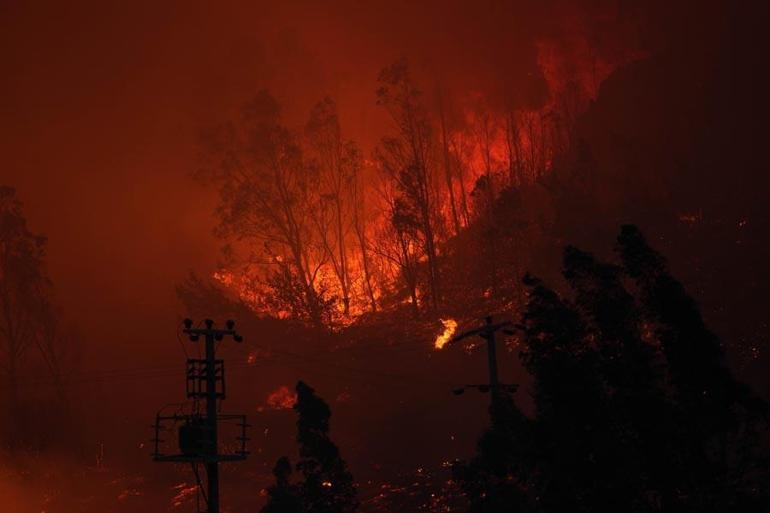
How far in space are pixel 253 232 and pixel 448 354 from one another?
25.0m

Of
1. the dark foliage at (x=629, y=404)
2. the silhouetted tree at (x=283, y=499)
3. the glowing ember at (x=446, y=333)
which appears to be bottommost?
the silhouetted tree at (x=283, y=499)

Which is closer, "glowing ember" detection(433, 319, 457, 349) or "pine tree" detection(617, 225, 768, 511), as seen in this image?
"pine tree" detection(617, 225, 768, 511)

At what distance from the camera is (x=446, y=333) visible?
57.8 m

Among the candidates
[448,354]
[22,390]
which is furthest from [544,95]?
[22,390]

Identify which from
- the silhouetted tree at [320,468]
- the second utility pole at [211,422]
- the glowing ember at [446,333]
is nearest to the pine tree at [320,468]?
the silhouetted tree at [320,468]

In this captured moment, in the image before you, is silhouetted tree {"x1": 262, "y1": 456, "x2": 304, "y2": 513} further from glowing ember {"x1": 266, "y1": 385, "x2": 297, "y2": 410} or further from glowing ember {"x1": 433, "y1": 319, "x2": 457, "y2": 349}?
glowing ember {"x1": 266, "y1": 385, "x2": 297, "y2": 410}

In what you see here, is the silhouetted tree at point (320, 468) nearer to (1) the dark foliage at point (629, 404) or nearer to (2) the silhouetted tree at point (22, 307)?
(1) the dark foliage at point (629, 404)

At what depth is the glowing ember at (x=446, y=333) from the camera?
56509 millimetres

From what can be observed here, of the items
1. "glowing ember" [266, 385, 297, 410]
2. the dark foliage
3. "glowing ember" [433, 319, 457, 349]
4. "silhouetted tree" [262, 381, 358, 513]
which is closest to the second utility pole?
"silhouetted tree" [262, 381, 358, 513]

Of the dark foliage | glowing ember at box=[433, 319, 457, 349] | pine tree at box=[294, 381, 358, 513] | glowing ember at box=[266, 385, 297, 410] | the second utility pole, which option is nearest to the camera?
the dark foliage

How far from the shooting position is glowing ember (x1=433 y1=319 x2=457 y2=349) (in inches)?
2225

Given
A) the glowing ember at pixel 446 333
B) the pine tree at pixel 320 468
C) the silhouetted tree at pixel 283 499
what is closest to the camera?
the pine tree at pixel 320 468

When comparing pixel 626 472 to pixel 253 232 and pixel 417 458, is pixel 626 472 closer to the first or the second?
pixel 417 458

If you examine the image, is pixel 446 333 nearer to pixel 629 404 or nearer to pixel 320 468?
pixel 320 468
